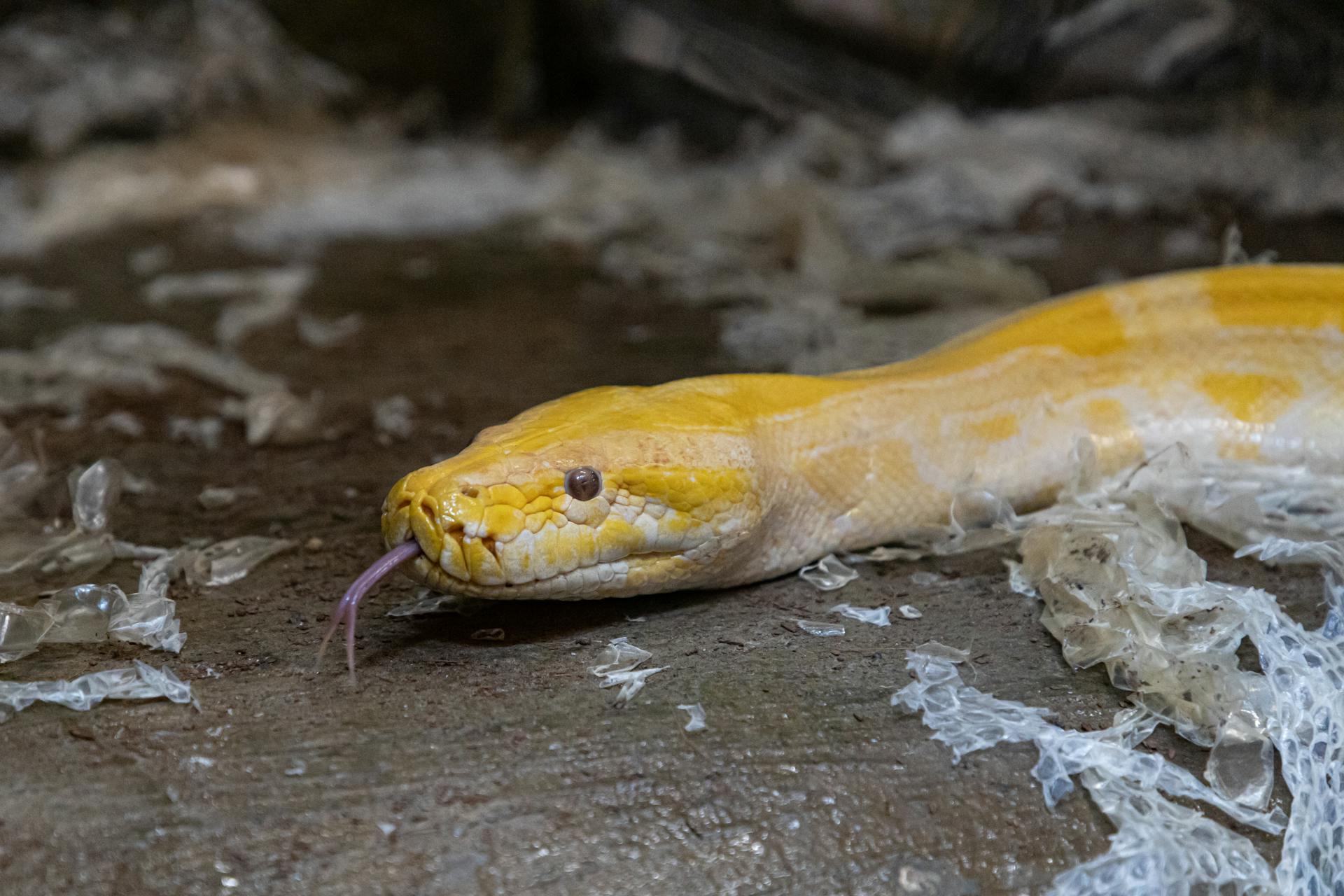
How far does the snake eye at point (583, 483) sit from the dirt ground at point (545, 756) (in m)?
0.29

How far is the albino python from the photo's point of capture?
6.20ft

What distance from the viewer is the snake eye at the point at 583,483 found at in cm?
191

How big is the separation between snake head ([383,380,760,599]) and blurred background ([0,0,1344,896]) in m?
0.14

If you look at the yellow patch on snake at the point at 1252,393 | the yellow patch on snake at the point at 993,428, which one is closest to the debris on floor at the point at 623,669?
the yellow patch on snake at the point at 993,428

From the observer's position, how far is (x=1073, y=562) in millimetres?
2102

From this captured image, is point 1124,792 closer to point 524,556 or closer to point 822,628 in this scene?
point 822,628

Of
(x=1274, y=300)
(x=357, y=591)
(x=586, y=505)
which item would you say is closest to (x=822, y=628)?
(x=586, y=505)

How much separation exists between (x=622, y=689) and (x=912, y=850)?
55cm

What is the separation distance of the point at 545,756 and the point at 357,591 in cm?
46

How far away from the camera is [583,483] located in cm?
192

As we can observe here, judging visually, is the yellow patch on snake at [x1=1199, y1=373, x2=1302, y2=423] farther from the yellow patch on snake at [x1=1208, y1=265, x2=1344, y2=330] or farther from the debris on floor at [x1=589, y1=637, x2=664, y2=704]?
the debris on floor at [x1=589, y1=637, x2=664, y2=704]

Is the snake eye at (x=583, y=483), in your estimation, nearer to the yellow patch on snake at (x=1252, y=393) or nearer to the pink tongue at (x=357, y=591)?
the pink tongue at (x=357, y=591)

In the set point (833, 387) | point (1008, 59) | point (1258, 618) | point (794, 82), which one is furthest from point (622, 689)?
point (794, 82)

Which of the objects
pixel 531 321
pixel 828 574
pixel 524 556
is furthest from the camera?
pixel 531 321
